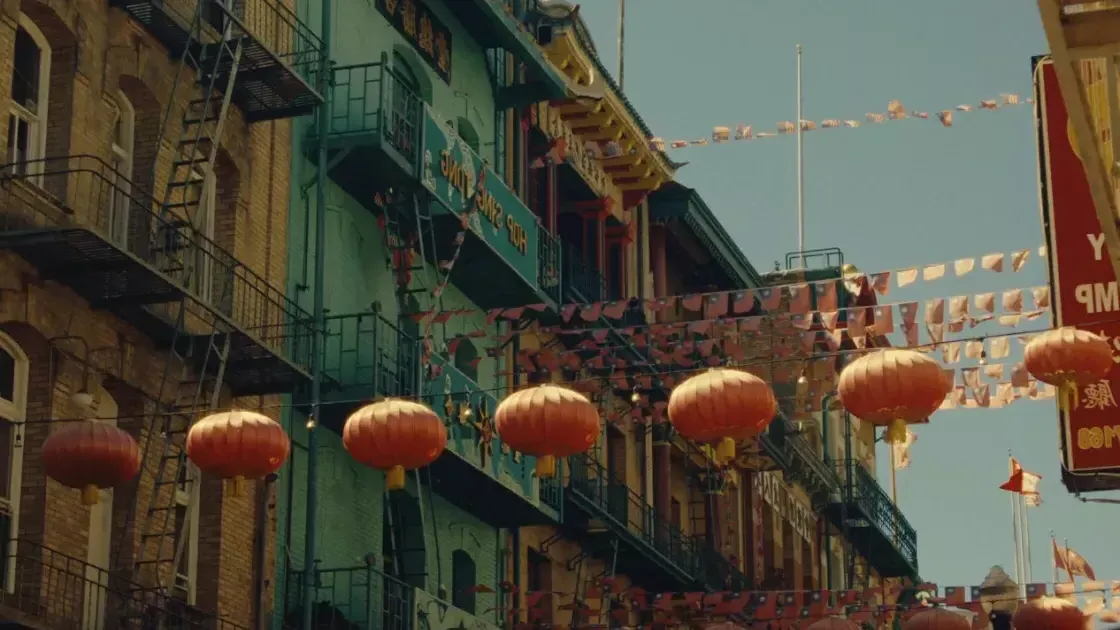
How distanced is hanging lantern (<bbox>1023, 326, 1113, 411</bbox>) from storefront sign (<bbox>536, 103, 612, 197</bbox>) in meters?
18.9

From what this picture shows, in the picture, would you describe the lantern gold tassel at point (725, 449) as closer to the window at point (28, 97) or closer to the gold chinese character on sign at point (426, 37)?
the window at point (28, 97)

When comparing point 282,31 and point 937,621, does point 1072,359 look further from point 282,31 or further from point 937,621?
point 937,621

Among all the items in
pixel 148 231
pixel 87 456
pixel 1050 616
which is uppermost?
pixel 148 231

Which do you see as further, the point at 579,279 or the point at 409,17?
the point at 579,279

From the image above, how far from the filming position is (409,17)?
36.0 metres

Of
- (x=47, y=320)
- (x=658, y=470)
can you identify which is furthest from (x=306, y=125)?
(x=658, y=470)

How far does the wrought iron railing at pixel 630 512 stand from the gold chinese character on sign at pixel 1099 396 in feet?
50.4

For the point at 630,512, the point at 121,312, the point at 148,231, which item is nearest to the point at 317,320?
the point at 148,231

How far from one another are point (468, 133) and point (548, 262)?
241 cm

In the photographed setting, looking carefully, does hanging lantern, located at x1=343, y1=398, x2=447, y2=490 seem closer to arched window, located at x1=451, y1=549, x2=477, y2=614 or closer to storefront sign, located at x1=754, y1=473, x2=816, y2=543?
arched window, located at x1=451, y1=549, x2=477, y2=614

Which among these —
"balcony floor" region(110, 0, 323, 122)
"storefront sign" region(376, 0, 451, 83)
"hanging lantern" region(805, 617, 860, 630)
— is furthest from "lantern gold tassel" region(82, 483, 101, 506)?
"hanging lantern" region(805, 617, 860, 630)

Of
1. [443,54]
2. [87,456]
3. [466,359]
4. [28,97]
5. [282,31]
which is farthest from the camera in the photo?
[466,359]

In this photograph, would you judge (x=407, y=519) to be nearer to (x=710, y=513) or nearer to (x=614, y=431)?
(x=614, y=431)

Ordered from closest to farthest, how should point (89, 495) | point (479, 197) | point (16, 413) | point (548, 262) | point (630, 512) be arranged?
point (89, 495) < point (16, 413) < point (479, 197) < point (548, 262) < point (630, 512)
